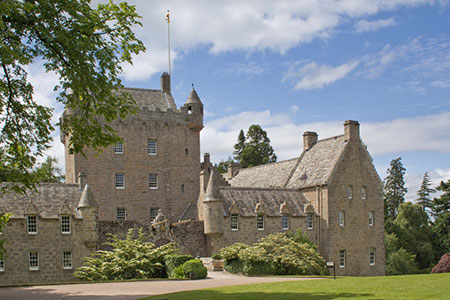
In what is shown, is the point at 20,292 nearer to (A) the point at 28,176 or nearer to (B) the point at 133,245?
(A) the point at 28,176

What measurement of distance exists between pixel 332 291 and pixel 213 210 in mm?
20070

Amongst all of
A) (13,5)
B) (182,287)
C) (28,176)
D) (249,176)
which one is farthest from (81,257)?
(249,176)

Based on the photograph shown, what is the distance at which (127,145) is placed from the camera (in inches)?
1769

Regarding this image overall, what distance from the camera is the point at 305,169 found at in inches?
1889

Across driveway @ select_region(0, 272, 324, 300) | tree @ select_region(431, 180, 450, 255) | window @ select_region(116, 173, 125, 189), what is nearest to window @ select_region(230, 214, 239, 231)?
window @ select_region(116, 173, 125, 189)

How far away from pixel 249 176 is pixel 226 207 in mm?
15830

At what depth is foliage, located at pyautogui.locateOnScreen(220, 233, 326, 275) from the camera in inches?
1264

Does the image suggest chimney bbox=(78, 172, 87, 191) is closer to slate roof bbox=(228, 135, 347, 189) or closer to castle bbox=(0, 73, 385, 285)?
castle bbox=(0, 73, 385, 285)

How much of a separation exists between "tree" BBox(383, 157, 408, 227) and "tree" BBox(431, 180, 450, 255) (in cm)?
1251

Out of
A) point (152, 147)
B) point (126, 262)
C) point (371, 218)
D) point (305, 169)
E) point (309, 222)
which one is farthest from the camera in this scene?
point (305, 169)

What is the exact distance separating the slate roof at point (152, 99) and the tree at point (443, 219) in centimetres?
3739

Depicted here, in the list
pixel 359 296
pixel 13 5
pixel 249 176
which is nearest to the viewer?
pixel 13 5

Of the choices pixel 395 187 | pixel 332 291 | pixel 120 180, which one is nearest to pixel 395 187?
pixel 395 187

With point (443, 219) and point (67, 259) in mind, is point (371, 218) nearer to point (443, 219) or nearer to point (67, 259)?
point (443, 219)
